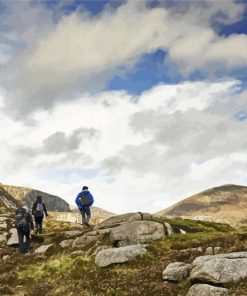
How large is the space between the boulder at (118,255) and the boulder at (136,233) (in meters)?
4.02

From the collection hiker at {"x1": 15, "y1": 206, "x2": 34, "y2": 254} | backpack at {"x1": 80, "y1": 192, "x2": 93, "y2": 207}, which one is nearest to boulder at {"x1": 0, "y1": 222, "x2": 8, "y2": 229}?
backpack at {"x1": 80, "y1": 192, "x2": 93, "y2": 207}

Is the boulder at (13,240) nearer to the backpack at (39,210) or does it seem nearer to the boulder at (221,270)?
the backpack at (39,210)

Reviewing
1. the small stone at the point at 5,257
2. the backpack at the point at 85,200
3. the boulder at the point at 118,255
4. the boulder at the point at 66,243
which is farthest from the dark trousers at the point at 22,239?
the boulder at the point at 118,255

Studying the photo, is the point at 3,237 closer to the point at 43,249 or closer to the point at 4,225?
the point at 4,225

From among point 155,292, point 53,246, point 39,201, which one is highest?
point 39,201

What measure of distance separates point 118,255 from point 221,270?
8.77 meters

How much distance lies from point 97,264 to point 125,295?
282 inches

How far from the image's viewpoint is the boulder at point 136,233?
32.0 meters

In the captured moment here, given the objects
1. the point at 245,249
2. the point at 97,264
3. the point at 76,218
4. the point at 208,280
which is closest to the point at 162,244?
the point at 97,264

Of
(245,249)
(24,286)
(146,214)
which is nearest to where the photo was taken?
(245,249)

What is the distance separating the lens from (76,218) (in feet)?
468

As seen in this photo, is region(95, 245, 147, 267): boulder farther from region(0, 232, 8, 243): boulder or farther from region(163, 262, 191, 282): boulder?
region(0, 232, 8, 243): boulder

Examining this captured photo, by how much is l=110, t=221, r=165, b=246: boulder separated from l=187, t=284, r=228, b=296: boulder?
13.0 metres

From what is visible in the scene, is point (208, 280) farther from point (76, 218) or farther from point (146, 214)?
point (76, 218)
